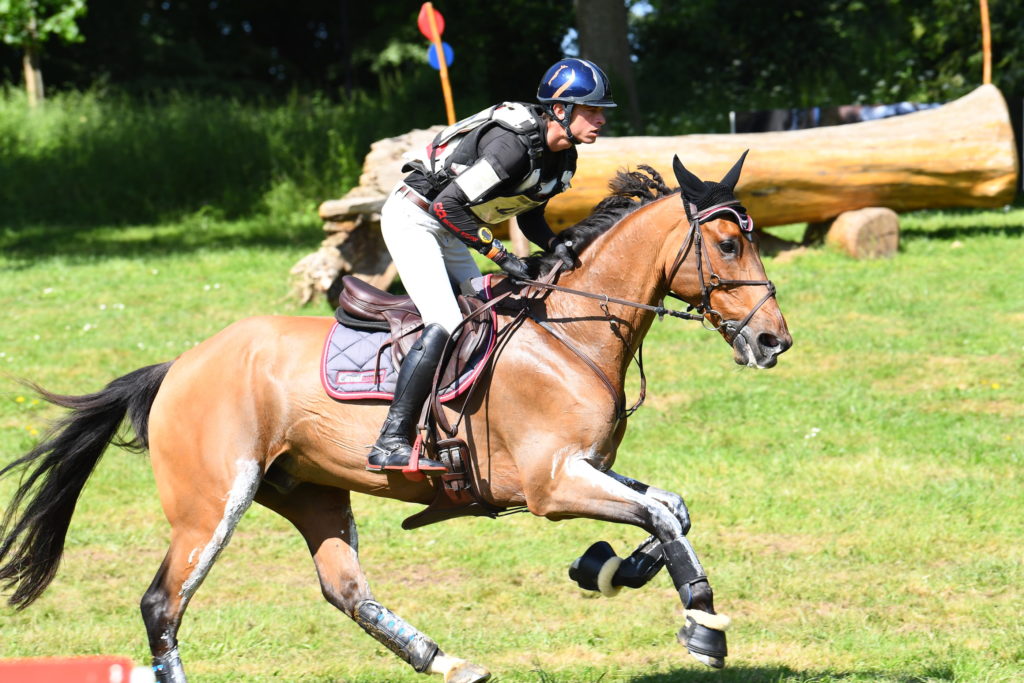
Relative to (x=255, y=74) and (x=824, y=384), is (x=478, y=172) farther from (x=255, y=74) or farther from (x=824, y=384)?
(x=255, y=74)

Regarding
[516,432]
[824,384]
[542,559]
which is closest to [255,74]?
[824,384]

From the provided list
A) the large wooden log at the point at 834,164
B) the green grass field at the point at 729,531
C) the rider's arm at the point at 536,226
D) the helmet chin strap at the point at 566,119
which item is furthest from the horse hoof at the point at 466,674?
the large wooden log at the point at 834,164

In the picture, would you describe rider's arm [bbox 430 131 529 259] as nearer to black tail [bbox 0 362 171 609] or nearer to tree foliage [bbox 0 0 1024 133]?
black tail [bbox 0 362 171 609]

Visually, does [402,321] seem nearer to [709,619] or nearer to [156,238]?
[709,619]

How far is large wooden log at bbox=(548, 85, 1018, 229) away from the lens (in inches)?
517

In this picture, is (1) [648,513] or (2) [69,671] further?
(1) [648,513]

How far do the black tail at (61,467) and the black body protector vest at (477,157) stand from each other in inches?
67.7

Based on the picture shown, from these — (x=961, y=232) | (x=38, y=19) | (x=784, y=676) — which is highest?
(x=38, y=19)

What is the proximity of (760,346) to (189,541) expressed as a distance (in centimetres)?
268

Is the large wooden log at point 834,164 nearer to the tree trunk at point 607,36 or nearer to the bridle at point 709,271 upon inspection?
the tree trunk at point 607,36

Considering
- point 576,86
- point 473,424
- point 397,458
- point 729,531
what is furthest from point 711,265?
point 729,531

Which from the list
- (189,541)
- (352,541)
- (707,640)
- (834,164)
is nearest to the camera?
(707,640)

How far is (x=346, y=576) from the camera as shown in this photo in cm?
549

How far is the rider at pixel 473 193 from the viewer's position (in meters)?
4.85
